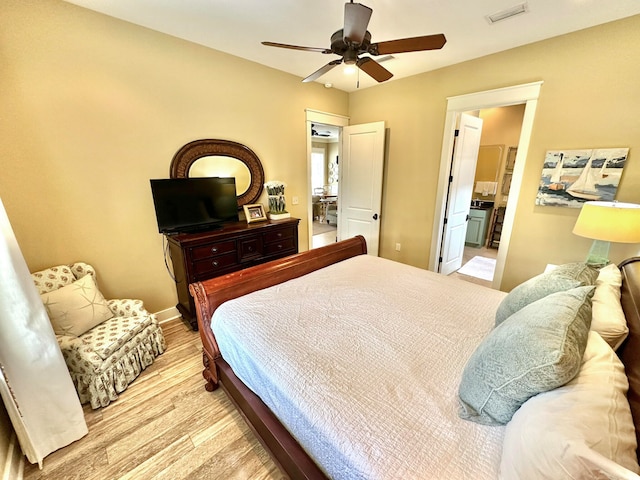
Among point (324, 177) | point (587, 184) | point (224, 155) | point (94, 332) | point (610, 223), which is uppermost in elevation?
point (224, 155)

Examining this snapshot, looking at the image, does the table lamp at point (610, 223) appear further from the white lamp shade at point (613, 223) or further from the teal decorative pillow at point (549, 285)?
the teal decorative pillow at point (549, 285)

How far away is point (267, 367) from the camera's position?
3.88 feet

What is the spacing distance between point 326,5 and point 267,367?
243cm

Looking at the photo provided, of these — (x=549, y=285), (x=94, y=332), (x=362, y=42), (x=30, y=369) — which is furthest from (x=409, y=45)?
(x=94, y=332)

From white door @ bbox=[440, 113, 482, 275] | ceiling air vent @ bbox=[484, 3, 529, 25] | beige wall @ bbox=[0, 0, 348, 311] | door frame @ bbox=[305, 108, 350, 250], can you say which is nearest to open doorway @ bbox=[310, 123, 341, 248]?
door frame @ bbox=[305, 108, 350, 250]

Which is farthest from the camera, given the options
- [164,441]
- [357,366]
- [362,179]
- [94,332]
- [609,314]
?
[362,179]

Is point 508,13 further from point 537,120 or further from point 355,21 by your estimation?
point 355,21

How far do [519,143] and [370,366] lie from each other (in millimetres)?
2833

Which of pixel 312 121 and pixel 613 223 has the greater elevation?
pixel 312 121

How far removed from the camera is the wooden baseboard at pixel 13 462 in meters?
1.27

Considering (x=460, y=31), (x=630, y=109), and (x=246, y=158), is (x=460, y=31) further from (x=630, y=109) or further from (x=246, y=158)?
(x=246, y=158)

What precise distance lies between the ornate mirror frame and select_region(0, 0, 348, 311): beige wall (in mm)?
70

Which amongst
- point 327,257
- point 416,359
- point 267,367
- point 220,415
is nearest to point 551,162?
point 327,257

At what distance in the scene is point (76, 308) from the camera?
1.85 m
